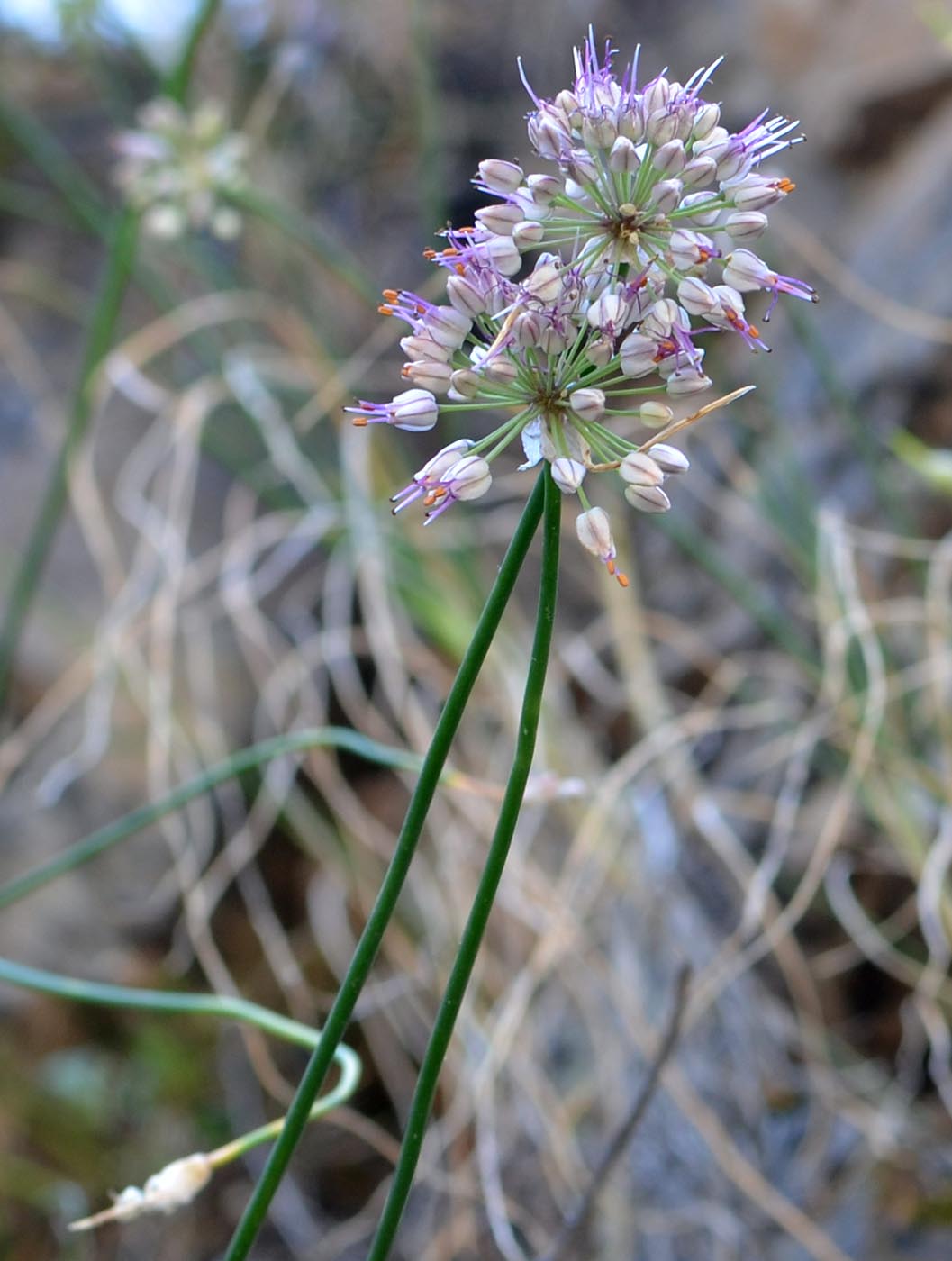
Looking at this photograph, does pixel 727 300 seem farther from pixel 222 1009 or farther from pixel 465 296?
pixel 222 1009

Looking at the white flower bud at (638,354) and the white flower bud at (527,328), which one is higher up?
the white flower bud at (527,328)

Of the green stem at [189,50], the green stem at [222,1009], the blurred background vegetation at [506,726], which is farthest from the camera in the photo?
the blurred background vegetation at [506,726]

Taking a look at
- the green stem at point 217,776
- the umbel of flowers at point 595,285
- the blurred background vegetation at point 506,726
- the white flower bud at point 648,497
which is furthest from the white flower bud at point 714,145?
the blurred background vegetation at point 506,726

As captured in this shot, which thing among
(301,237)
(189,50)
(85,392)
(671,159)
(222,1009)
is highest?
(189,50)

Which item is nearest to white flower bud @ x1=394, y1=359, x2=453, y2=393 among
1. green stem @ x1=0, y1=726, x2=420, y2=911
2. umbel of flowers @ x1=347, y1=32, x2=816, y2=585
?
umbel of flowers @ x1=347, y1=32, x2=816, y2=585

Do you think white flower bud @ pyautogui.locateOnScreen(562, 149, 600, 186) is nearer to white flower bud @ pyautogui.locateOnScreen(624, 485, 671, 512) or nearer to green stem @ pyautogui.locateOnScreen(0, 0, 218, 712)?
white flower bud @ pyautogui.locateOnScreen(624, 485, 671, 512)

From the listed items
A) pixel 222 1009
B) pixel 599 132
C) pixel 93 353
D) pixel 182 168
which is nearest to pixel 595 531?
pixel 599 132

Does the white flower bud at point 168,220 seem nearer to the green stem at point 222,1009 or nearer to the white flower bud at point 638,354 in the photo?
the green stem at point 222,1009
